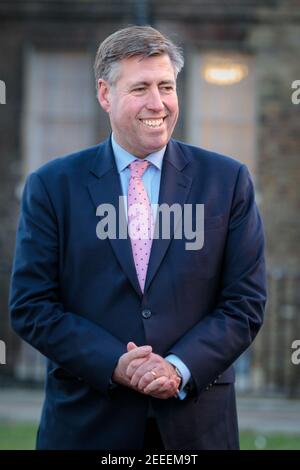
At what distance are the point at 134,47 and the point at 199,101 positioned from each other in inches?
307

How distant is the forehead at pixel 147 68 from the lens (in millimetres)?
3463

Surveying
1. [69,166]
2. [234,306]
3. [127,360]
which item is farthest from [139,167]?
[127,360]

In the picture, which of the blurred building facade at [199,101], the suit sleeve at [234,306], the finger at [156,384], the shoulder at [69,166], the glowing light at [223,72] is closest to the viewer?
the finger at [156,384]

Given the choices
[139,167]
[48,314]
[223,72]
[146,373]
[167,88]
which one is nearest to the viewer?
[146,373]

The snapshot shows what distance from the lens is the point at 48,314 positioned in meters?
3.41

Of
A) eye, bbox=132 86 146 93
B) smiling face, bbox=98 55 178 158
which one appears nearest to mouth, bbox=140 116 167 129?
smiling face, bbox=98 55 178 158

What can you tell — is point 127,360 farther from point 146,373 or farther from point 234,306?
point 234,306

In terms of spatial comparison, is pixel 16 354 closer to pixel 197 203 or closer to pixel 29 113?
pixel 29 113

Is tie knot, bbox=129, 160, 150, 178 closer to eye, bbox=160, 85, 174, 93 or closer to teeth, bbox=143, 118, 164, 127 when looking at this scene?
teeth, bbox=143, 118, 164, 127

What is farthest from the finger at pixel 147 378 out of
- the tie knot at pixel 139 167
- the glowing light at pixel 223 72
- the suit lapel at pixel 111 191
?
the glowing light at pixel 223 72

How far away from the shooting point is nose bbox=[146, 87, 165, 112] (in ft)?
11.4

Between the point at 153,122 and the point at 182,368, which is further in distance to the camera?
the point at 153,122

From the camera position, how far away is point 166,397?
335 centimetres

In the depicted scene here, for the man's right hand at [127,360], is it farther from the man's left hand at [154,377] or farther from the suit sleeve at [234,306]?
the suit sleeve at [234,306]
